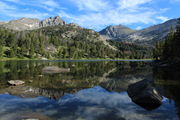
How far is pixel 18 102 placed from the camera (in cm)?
2192

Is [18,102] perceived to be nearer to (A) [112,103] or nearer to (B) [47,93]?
(B) [47,93]

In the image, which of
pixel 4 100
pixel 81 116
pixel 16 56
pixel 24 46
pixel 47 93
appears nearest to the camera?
pixel 81 116

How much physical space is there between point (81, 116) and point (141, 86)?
39.3ft

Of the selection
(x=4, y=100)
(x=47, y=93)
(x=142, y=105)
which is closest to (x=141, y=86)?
(x=142, y=105)

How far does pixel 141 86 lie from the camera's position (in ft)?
82.2

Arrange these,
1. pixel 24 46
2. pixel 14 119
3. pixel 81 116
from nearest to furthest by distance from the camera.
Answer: pixel 14 119 < pixel 81 116 < pixel 24 46

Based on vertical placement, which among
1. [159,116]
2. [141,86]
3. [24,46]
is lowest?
[159,116]

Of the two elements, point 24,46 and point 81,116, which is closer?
point 81,116

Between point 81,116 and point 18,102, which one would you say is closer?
point 81,116

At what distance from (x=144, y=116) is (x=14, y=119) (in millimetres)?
13489

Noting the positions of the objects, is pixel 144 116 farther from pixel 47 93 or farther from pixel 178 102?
pixel 47 93

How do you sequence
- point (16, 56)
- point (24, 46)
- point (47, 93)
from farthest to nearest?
1. point (24, 46)
2. point (16, 56)
3. point (47, 93)

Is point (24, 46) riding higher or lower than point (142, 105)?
higher

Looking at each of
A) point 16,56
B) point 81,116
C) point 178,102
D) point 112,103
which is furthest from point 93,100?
point 16,56
